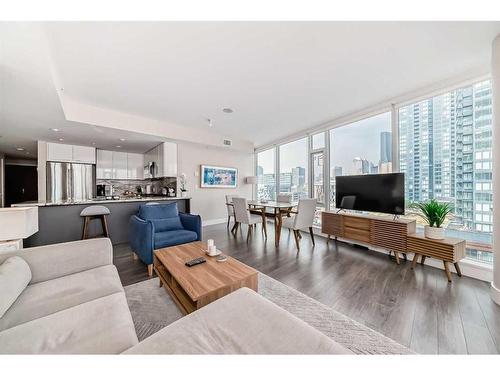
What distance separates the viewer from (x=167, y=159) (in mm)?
4656

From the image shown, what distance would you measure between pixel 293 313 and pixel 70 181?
229 inches

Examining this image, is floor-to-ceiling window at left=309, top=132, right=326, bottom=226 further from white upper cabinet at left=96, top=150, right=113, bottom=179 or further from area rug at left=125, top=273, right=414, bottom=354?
white upper cabinet at left=96, top=150, right=113, bottom=179

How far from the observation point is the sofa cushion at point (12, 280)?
1021mm

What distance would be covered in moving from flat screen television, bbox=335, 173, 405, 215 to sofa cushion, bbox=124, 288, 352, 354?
2740 millimetres

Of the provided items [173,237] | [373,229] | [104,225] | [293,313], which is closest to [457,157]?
[373,229]

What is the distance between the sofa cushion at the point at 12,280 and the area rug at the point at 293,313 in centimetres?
77

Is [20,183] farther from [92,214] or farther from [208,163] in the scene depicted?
[208,163]

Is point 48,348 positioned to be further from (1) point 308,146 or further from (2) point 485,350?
A: (1) point 308,146

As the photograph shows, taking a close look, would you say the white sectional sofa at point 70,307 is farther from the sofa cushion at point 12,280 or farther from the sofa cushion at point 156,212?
the sofa cushion at point 156,212

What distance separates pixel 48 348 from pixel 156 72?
104 inches

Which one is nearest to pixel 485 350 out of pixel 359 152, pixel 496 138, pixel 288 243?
pixel 496 138

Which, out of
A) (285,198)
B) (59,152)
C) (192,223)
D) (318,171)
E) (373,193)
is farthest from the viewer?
(285,198)

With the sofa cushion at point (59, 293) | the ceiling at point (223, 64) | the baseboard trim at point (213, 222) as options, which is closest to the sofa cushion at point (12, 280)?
the sofa cushion at point (59, 293)

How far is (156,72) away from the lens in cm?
233
